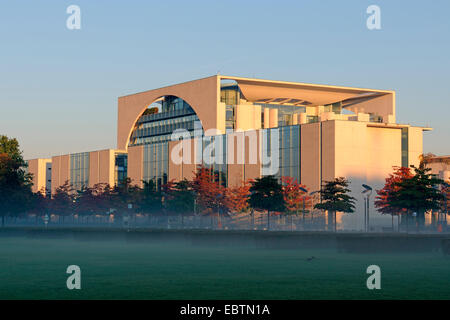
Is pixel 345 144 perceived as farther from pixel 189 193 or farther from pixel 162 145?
pixel 162 145

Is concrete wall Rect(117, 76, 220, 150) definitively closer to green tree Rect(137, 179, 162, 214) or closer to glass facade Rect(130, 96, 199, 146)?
glass facade Rect(130, 96, 199, 146)

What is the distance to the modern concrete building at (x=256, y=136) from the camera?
84875mm

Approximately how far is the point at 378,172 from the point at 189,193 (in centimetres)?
2176

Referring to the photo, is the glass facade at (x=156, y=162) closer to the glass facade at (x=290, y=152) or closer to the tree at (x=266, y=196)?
the glass facade at (x=290, y=152)

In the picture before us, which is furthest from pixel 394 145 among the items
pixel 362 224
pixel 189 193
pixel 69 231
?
pixel 69 231

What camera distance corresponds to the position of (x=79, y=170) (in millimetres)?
128750

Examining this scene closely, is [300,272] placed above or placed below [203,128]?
below

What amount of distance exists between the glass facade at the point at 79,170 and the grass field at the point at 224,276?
9042 cm

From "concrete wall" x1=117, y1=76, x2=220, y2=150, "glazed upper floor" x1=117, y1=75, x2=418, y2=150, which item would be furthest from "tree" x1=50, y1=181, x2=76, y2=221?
"glazed upper floor" x1=117, y1=75, x2=418, y2=150

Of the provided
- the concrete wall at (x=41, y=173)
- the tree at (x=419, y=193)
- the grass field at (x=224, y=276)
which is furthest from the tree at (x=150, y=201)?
the grass field at (x=224, y=276)

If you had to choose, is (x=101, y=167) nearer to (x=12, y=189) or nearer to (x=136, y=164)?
(x=136, y=164)

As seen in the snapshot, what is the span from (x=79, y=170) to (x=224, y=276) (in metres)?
107
